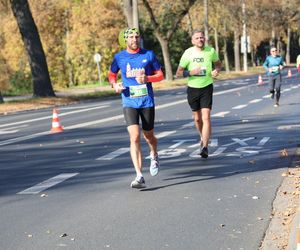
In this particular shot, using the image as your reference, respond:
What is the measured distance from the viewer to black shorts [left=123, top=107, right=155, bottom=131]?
7.90m

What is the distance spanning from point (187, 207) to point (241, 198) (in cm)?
71

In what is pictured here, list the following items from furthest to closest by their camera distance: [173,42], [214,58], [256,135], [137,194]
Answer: [173,42] < [256,135] < [214,58] < [137,194]

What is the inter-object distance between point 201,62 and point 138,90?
232 cm

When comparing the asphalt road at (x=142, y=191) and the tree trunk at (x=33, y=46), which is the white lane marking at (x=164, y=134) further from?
the tree trunk at (x=33, y=46)

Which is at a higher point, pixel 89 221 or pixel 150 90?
pixel 150 90

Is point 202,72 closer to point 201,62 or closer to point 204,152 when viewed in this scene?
point 201,62

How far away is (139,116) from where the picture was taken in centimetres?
802

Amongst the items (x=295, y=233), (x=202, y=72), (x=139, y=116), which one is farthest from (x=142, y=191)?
(x=202, y=72)

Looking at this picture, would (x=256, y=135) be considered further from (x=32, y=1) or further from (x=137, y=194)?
(x=32, y=1)

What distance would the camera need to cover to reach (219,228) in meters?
5.82

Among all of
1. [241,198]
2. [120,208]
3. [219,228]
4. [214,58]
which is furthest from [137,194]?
[214,58]

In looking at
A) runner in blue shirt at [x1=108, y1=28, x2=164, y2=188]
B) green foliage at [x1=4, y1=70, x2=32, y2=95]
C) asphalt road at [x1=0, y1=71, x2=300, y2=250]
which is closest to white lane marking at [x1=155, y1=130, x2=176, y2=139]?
asphalt road at [x1=0, y1=71, x2=300, y2=250]

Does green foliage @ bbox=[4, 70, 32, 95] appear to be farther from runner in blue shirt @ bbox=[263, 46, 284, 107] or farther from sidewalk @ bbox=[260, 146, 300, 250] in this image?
sidewalk @ bbox=[260, 146, 300, 250]

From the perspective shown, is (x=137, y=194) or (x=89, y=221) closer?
(x=89, y=221)
